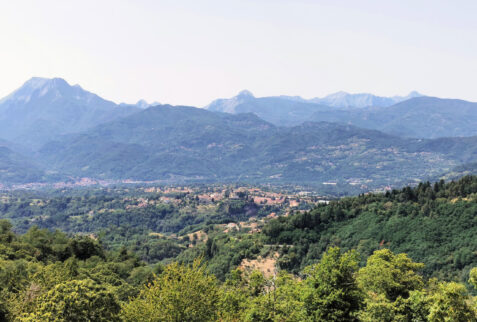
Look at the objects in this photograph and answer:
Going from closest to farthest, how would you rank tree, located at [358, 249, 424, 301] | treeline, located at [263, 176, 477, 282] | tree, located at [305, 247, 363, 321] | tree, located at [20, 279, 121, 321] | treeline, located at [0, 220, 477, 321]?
tree, located at [20, 279, 121, 321], treeline, located at [0, 220, 477, 321], tree, located at [305, 247, 363, 321], tree, located at [358, 249, 424, 301], treeline, located at [263, 176, 477, 282]

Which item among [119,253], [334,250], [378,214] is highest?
[334,250]

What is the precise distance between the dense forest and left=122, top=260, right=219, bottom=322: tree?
92 millimetres

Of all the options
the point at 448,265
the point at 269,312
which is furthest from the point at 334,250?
the point at 448,265

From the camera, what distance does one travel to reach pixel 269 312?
4053 centimetres

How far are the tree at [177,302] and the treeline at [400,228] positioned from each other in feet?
218

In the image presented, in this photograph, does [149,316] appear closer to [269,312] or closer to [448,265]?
[269,312]

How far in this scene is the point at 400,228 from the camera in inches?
4257

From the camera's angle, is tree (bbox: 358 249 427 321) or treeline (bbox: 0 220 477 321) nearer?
treeline (bbox: 0 220 477 321)

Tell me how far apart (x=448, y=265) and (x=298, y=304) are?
2528 inches

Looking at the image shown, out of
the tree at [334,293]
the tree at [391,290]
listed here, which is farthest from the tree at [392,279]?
the tree at [334,293]

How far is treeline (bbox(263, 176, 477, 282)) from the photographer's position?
91.6m

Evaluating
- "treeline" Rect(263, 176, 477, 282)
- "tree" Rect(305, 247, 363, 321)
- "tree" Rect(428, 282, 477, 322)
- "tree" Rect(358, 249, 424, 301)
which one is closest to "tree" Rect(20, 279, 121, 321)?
"tree" Rect(305, 247, 363, 321)

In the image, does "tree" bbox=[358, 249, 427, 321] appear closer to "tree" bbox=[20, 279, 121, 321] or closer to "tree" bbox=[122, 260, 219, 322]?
"tree" bbox=[122, 260, 219, 322]

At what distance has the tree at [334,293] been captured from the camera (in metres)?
36.6
